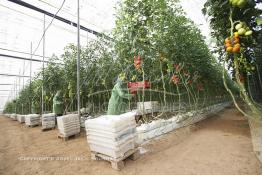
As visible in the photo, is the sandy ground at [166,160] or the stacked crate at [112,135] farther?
the stacked crate at [112,135]

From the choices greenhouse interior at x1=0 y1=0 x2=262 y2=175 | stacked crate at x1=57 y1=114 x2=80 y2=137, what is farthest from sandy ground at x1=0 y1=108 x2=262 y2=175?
stacked crate at x1=57 y1=114 x2=80 y2=137

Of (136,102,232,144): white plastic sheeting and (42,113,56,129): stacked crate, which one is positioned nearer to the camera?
(136,102,232,144): white plastic sheeting

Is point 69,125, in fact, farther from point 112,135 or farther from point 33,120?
point 33,120

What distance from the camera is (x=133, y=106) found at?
7.45 m

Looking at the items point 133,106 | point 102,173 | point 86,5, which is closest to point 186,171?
point 102,173

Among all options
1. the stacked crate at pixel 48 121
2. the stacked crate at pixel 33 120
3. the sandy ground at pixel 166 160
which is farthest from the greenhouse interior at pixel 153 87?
the stacked crate at pixel 33 120

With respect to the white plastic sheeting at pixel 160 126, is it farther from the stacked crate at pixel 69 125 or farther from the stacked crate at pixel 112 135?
the stacked crate at pixel 69 125

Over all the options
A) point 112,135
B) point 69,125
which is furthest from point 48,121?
point 112,135

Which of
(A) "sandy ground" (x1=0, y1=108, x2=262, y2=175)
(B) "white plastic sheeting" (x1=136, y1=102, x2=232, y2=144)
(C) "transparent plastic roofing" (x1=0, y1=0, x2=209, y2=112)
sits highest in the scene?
(C) "transparent plastic roofing" (x1=0, y1=0, x2=209, y2=112)

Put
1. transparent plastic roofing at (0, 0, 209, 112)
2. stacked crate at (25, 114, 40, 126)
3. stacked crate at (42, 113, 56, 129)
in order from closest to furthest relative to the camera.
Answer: transparent plastic roofing at (0, 0, 209, 112)
stacked crate at (42, 113, 56, 129)
stacked crate at (25, 114, 40, 126)

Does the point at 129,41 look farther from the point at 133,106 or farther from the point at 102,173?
the point at 133,106

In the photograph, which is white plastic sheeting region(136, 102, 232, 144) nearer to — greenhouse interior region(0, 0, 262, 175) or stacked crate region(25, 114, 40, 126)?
greenhouse interior region(0, 0, 262, 175)

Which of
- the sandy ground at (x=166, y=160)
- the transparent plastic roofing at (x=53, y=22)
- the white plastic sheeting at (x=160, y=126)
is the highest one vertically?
the transparent plastic roofing at (x=53, y=22)

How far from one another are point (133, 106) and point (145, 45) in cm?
421
